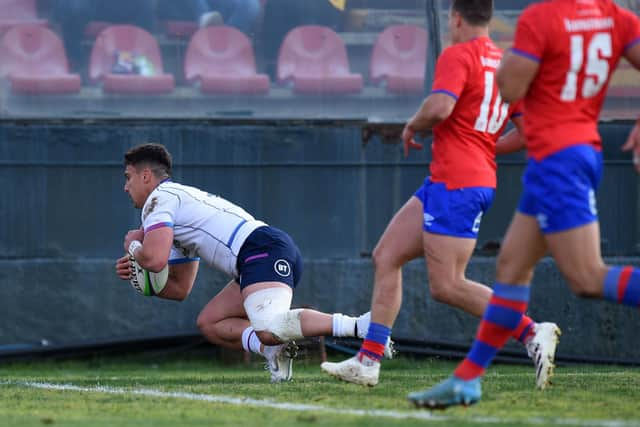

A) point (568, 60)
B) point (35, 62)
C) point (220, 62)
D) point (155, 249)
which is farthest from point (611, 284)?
point (35, 62)

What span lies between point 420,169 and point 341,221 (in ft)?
2.71

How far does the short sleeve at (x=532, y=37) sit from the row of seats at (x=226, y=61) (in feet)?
19.0

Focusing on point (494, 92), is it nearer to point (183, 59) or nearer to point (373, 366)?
point (373, 366)

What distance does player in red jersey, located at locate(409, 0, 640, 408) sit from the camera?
15.2 ft

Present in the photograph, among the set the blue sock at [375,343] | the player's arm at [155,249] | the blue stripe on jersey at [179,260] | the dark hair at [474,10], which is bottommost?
the blue stripe on jersey at [179,260]

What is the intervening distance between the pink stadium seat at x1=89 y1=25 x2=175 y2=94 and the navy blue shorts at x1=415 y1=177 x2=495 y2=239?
4.91 meters

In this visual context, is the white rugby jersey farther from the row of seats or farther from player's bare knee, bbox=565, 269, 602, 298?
the row of seats

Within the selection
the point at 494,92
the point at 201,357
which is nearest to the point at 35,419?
the point at 494,92

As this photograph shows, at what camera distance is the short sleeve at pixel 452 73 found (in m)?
5.89

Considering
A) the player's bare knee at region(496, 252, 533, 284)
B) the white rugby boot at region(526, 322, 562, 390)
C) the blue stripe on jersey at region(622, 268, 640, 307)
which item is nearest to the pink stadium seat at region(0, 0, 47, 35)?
the white rugby boot at region(526, 322, 562, 390)

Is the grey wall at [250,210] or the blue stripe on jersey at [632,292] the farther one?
the grey wall at [250,210]

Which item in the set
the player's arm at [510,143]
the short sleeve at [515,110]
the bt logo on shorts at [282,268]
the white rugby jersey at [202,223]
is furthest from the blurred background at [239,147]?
the short sleeve at [515,110]

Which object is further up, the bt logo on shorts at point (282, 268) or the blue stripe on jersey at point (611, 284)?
the blue stripe on jersey at point (611, 284)

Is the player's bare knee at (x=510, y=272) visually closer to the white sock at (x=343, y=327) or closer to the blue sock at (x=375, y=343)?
the blue sock at (x=375, y=343)
